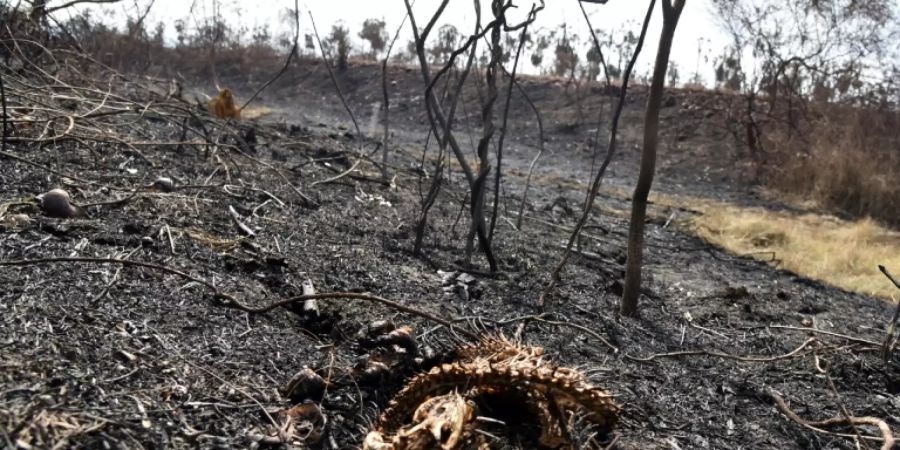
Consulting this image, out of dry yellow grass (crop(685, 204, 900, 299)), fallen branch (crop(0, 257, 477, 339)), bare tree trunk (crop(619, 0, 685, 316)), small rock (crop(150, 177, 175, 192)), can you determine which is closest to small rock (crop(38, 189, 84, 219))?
fallen branch (crop(0, 257, 477, 339))

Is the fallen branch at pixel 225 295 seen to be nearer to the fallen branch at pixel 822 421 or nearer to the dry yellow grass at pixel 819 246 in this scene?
the fallen branch at pixel 822 421

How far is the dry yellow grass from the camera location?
5023 mm

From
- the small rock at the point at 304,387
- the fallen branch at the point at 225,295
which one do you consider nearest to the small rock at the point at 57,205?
the fallen branch at the point at 225,295

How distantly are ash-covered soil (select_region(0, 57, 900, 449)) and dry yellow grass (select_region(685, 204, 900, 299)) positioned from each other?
0.45 meters

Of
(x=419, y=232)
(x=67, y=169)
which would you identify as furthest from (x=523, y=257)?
(x=67, y=169)

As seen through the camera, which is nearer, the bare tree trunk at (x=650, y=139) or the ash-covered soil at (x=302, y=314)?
the ash-covered soil at (x=302, y=314)

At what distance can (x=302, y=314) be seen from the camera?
2.12 m

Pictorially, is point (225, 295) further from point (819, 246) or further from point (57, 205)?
point (819, 246)

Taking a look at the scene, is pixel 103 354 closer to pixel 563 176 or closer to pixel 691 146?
pixel 563 176

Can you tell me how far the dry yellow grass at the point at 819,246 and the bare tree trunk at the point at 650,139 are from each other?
113 inches

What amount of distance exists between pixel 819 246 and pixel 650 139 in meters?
4.15

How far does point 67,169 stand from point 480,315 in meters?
1.97

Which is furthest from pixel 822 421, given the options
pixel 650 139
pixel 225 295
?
pixel 225 295

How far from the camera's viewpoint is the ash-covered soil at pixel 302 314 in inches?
57.8
